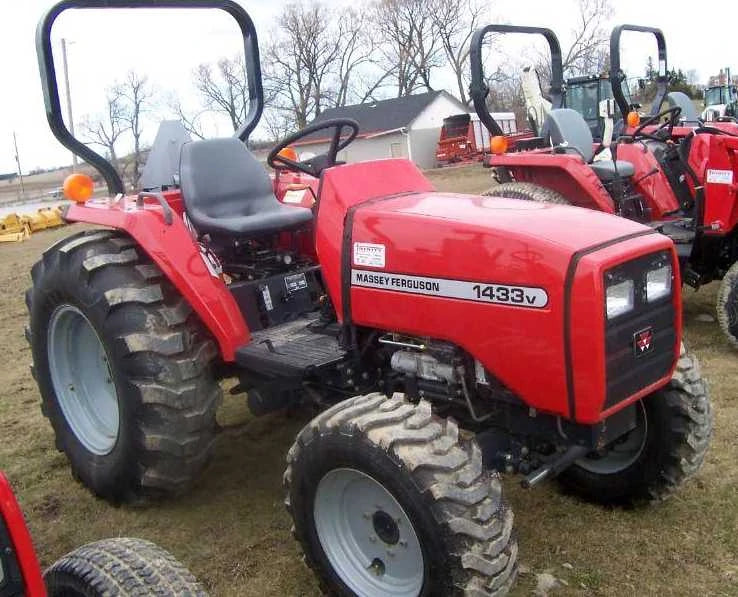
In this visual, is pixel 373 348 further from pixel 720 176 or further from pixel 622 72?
pixel 622 72

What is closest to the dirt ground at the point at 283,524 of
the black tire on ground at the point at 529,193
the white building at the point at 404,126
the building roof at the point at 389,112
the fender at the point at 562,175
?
the fender at the point at 562,175

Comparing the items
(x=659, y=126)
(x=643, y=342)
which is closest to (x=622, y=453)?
(x=643, y=342)

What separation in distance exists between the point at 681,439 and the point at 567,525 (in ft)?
1.82

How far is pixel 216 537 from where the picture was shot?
304 centimetres

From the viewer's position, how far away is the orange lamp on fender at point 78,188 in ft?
10.7

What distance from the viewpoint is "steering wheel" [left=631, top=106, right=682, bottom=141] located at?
18.7 feet

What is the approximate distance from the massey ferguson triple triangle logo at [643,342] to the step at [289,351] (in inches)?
41.2

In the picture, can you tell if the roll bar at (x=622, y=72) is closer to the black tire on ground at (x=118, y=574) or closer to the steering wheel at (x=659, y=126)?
the steering wheel at (x=659, y=126)

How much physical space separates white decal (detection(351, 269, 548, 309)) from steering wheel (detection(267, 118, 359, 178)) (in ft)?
2.33

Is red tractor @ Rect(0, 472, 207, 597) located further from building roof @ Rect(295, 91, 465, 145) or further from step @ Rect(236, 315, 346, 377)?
building roof @ Rect(295, 91, 465, 145)

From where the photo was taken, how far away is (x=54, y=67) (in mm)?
3143

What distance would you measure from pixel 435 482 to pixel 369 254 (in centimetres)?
84

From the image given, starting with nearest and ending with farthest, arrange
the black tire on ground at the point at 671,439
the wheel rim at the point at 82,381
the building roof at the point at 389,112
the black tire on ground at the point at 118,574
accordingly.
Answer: the black tire on ground at the point at 118,574
the black tire on ground at the point at 671,439
the wheel rim at the point at 82,381
the building roof at the point at 389,112

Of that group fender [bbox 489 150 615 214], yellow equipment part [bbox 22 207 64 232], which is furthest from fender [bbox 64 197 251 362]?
yellow equipment part [bbox 22 207 64 232]
